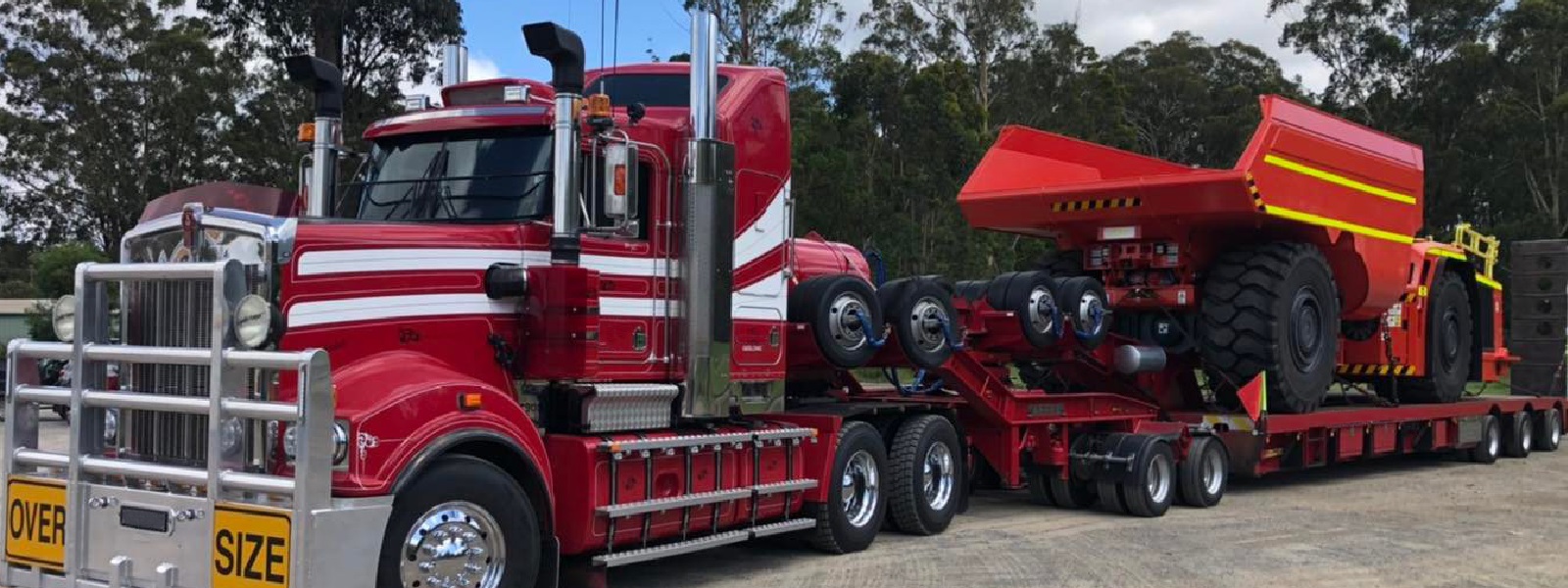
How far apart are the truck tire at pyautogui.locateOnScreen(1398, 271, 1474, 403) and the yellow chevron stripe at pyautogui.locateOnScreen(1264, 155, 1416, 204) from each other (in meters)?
2.10

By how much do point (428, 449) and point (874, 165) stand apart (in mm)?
32400

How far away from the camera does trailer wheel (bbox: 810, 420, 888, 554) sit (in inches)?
369

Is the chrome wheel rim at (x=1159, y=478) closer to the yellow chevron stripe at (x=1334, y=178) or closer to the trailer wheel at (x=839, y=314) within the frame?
the yellow chevron stripe at (x=1334, y=178)

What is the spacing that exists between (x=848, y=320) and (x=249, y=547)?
490cm

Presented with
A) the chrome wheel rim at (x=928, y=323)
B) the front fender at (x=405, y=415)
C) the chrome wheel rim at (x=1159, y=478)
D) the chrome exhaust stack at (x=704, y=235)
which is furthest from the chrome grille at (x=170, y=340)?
the chrome wheel rim at (x=1159, y=478)

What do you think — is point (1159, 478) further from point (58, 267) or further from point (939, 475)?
point (58, 267)

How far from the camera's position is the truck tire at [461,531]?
19.9 ft

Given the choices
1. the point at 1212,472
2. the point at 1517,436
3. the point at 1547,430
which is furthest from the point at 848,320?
the point at 1547,430

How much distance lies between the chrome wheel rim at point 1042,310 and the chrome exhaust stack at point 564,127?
205 inches

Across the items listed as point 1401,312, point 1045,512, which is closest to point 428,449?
point 1045,512

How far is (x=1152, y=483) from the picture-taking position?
12047 millimetres

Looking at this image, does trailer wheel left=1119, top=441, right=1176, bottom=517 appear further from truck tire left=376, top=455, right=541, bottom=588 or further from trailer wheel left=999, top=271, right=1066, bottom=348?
truck tire left=376, top=455, right=541, bottom=588

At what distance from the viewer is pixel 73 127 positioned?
38.9m

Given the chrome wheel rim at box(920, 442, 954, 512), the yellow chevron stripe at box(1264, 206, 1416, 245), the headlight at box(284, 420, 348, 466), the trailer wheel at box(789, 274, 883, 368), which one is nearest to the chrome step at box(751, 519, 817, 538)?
the trailer wheel at box(789, 274, 883, 368)
